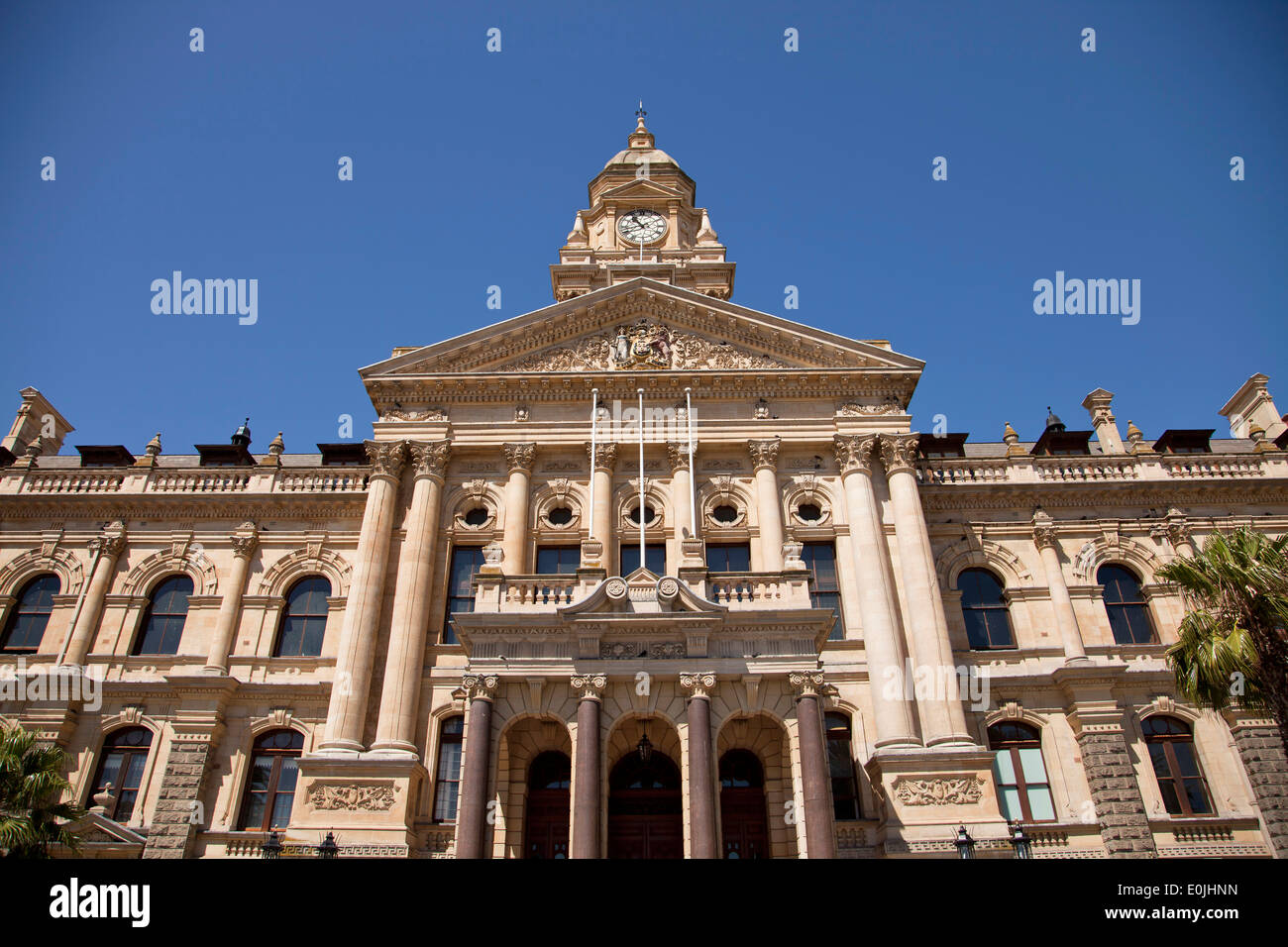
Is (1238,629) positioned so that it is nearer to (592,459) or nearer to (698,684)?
(698,684)

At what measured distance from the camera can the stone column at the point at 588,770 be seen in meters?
18.8

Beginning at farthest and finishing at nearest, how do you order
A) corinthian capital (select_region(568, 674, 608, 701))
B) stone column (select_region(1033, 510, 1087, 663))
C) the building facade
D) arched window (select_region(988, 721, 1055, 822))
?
stone column (select_region(1033, 510, 1087, 663)) < arched window (select_region(988, 721, 1055, 822)) < the building facade < corinthian capital (select_region(568, 674, 608, 701))

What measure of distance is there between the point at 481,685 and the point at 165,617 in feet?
44.7

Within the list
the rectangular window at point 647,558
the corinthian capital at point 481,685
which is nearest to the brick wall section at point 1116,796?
the rectangular window at point 647,558

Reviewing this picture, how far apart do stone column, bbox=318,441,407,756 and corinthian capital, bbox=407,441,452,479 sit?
1.37ft

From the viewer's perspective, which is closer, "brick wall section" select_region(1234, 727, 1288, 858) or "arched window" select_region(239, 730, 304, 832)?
"brick wall section" select_region(1234, 727, 1288, 858)

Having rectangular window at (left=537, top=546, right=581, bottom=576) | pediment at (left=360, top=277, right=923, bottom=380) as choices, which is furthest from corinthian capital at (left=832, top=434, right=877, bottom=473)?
rectangular window at (left=537, top=546, right=581, bottom=576)

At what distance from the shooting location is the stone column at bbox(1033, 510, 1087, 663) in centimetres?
2614

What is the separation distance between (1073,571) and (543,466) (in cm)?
1715

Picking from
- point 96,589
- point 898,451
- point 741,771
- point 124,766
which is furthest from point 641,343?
point 124,766

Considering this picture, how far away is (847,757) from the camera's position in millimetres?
23859

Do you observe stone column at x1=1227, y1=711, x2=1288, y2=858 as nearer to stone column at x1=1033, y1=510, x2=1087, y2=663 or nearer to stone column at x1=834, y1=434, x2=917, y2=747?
stone column at x1=1033, y1=510, x2=1087, y2=663

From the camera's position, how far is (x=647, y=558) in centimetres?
2720
